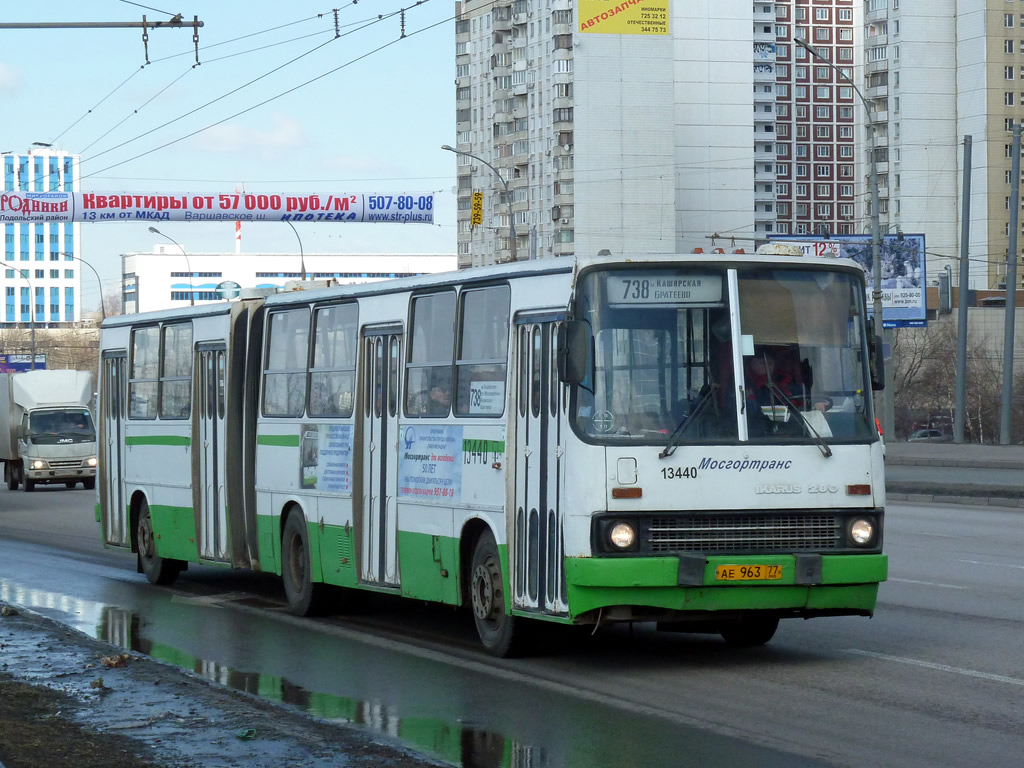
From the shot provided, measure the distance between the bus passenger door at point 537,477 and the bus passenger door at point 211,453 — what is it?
544 cm

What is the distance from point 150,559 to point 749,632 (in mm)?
7825

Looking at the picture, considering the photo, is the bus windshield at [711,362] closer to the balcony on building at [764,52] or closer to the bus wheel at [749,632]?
the bus wheel at [749,632]

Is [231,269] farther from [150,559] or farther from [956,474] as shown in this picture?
[150,559]

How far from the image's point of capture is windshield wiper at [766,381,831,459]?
33.6 feet

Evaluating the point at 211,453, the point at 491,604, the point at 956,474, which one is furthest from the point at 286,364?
the point at 956,474

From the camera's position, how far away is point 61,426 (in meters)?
41.2

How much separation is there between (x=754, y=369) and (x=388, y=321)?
348 centimetres

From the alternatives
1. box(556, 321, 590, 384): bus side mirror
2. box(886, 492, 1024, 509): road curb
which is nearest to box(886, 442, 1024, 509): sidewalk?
box(886, 492, 1024, 509): road curb

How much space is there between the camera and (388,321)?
12750 millimetres

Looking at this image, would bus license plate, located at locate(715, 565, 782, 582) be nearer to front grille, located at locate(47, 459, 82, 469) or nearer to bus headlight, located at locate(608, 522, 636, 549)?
bus headlight, located at locate(608, 522, 636, 549)

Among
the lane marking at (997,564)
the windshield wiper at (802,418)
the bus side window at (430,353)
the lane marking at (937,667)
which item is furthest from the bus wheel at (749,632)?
the lane marking at (997,564)

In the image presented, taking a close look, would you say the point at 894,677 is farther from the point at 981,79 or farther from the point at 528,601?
the point at 981,79

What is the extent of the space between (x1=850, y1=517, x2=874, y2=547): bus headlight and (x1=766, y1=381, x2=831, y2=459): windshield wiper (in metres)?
0.44

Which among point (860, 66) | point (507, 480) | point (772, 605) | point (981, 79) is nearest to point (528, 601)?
point (507, 480)
